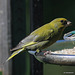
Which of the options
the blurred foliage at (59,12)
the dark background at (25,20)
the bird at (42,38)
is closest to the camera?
the bird at (42,38)

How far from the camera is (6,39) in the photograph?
110 inches

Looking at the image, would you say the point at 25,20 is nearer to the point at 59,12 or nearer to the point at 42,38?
the point at 42,38

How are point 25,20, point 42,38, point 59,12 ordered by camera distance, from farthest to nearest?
point 59,12, point 25,20, point 42,38

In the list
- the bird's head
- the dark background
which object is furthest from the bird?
the dark background

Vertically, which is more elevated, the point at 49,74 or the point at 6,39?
the point at 6,39

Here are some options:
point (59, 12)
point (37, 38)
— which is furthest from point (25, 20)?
point (59, 12)

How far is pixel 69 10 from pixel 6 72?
192cm

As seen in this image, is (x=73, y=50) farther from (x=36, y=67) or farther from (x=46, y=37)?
(x=36, y=67)

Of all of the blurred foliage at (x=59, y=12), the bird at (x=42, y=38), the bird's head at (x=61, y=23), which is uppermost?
the blurred foliage at (x=59, y=12)

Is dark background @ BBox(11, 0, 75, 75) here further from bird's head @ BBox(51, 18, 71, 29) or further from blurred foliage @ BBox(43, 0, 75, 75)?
bird's head @ BBox(51, 18, 71, 29)

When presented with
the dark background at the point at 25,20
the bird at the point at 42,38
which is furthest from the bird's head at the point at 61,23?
the dark background at the point at 25,20

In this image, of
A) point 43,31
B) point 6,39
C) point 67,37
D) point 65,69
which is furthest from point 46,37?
point 65,69

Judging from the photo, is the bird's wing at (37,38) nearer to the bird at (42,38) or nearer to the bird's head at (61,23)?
the bird at (42,38)

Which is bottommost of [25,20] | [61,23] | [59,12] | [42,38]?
Answer: [42,38]
